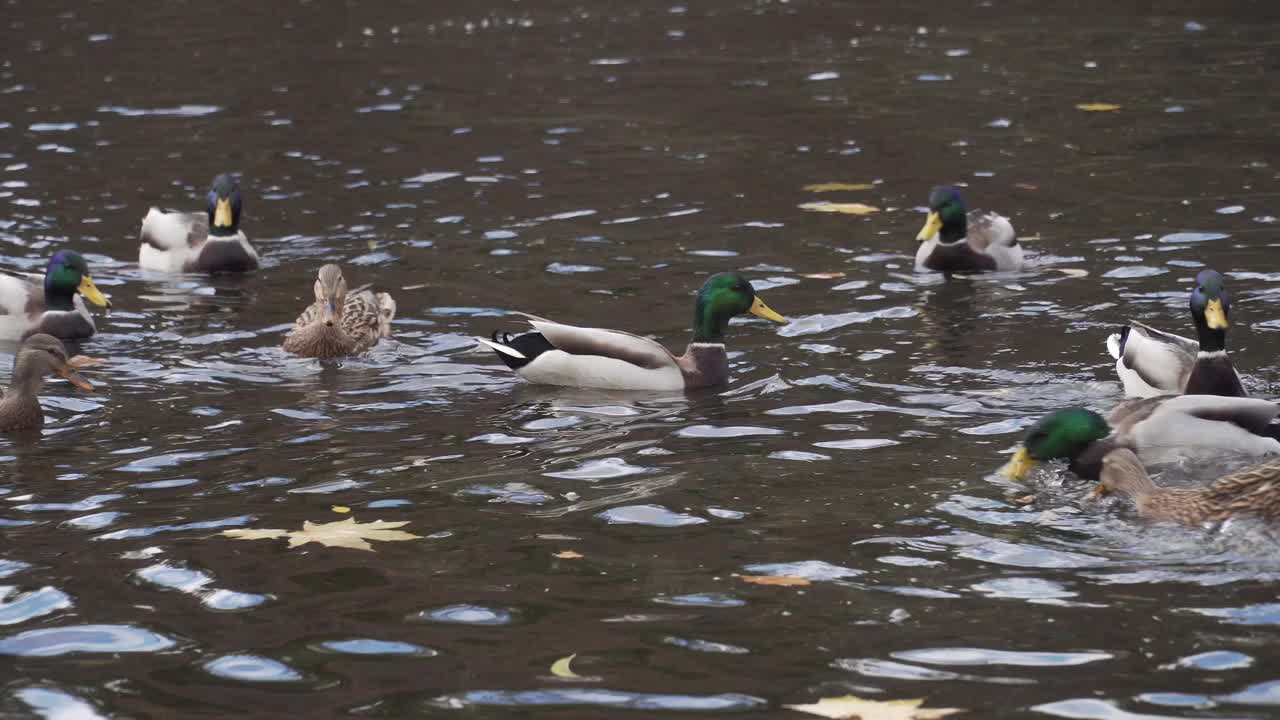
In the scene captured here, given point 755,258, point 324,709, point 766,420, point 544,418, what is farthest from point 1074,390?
point 324,709

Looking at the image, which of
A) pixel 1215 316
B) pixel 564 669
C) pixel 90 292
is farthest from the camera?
pixel 90 292

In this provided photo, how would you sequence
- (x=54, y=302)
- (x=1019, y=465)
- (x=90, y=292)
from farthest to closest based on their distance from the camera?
(x=90, y=292) → (x=54, y=302) → (x=1019, y=465)

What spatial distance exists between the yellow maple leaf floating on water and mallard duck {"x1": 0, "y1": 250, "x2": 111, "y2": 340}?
199 inches

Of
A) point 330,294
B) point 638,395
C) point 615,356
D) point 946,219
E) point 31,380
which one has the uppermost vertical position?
point 946,219

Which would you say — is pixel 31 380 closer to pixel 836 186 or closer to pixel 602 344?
pixel 602 344

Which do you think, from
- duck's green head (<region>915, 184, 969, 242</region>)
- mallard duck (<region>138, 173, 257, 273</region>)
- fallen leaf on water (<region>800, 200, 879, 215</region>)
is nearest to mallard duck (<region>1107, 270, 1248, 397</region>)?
duck's green head (<region>915, 184, 969, 242</region>)

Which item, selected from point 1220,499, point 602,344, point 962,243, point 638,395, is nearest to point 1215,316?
point 1220,499

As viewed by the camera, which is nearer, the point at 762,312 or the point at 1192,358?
the point at 1192,358

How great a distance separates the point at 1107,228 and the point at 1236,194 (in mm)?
1423

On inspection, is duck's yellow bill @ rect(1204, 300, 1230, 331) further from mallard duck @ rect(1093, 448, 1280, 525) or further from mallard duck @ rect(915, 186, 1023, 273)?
mallard duck @ rect(915, 186, 1023, 273)

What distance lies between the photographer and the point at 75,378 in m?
9.99

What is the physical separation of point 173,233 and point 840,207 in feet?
17.1

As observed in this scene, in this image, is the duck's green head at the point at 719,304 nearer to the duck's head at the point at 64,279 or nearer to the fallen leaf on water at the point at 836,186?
the duck's head at the point at 64,279

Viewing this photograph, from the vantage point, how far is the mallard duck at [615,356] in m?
10.2
